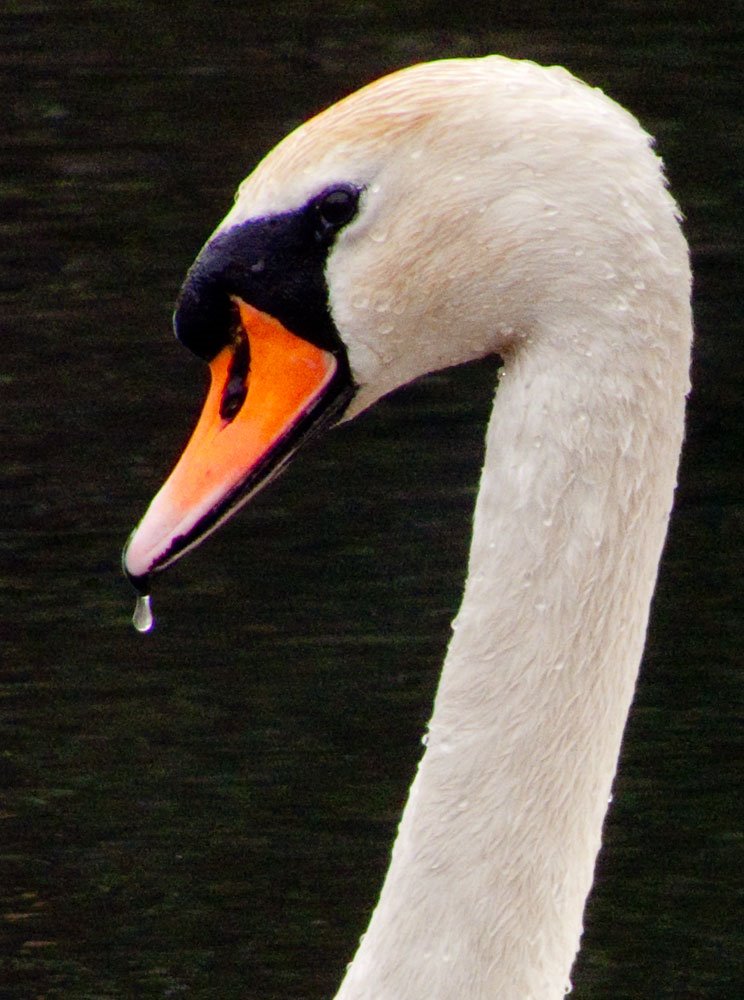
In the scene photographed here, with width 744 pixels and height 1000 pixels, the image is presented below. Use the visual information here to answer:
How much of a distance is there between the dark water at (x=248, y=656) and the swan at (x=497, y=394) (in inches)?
96.3

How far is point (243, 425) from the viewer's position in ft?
10.4

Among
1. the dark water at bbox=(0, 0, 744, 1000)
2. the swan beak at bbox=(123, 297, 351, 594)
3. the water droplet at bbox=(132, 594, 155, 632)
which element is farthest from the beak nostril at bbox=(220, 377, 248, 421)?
the dark water at bbox=(0, 0, 744, 1000)

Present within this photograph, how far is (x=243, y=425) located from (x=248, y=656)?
3.59 m

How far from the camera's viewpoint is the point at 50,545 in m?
7.35

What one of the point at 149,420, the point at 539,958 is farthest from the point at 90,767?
the point at 539,958

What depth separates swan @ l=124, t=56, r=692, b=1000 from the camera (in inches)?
113

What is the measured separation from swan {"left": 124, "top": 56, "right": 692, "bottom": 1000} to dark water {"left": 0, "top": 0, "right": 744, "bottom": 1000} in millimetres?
2446

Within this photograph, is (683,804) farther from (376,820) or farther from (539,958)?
(539,958)

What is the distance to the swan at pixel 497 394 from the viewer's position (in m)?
2.87

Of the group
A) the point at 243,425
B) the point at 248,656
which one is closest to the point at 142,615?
the point at 243,425

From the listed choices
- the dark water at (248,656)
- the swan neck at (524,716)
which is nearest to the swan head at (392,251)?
the swan neck at (524,716)

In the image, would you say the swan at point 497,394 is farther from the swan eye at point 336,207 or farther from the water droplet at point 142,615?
the water droplet at point 142,615

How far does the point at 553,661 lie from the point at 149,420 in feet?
17.4

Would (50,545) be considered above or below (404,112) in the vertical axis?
below
